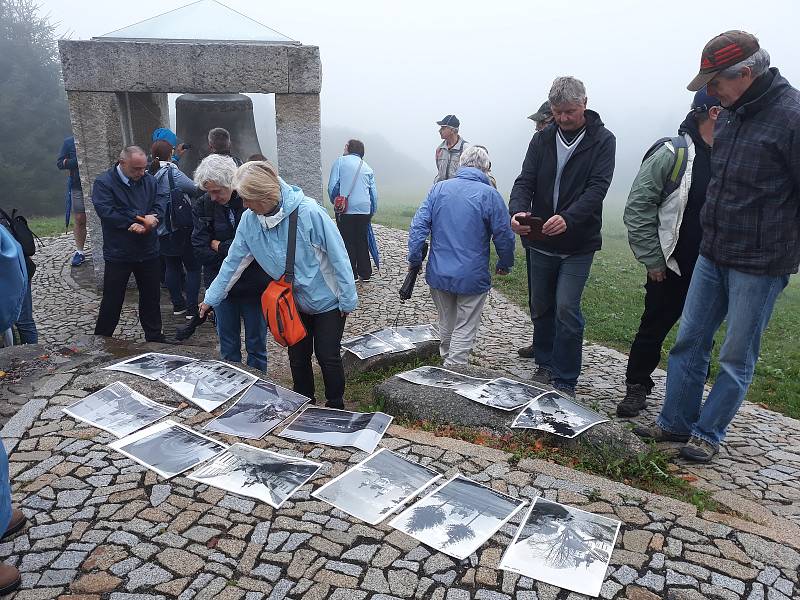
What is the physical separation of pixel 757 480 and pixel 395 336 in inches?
147

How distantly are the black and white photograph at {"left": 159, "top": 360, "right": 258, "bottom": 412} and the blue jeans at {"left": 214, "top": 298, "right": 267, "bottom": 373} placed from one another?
0.40m

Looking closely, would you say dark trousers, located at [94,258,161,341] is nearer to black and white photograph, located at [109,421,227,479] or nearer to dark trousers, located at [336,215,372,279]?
black and white photograph, located at [109,421,227,479]

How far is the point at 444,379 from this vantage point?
197 inches

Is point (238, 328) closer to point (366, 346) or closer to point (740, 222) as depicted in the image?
point (366, 346)

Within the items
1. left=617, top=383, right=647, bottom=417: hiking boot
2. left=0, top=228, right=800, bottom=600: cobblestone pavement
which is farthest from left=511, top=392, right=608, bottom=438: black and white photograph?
left=617, top=383, right=647, bottom=417: hiking boot

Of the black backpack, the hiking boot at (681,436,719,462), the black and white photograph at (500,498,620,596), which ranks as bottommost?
the hiking boot at (681,436,719,462)

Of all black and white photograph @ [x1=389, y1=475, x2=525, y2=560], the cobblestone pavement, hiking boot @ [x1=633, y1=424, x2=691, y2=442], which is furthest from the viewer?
hiking boot @ [x1=633, y1=424, x2=691, y2=442]

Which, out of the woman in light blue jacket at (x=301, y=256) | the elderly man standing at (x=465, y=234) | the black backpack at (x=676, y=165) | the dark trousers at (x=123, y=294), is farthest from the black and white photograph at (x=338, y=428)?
the dark trousers at (x=123, y=294)

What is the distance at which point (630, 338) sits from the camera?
7.57m

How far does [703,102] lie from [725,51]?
2.84ft

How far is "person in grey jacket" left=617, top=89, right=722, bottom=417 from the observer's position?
4348mm

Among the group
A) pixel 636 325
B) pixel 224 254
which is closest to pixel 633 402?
pixel 636 325

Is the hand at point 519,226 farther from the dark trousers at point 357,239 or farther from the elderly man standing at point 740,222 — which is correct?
the dark trousers at point 357,239

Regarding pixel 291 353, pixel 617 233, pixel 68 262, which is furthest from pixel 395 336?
pixel 617 233
